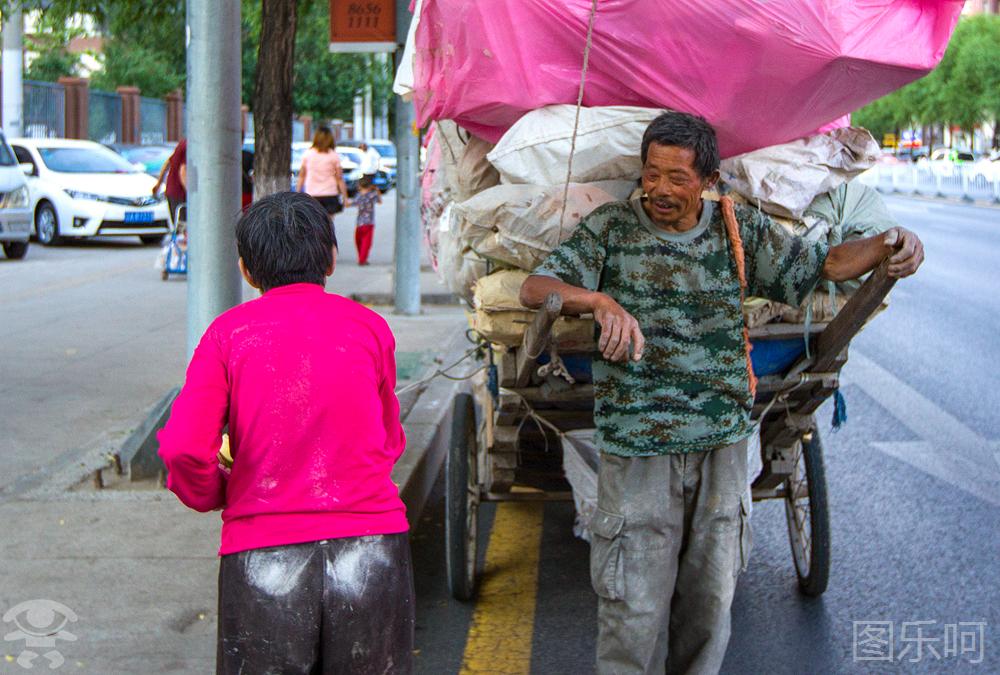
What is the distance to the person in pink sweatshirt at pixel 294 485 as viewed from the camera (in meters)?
2.68

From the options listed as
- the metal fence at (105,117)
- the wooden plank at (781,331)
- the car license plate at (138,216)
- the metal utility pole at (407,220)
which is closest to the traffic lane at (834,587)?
the wooden plank at (781,331)

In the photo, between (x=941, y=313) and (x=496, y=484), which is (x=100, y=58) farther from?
(x=496, y=484)

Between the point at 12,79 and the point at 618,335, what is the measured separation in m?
25.7

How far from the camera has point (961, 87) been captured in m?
63.2

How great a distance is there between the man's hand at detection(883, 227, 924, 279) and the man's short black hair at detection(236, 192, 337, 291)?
153 centimetres

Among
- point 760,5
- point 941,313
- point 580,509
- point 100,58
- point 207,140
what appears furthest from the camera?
point 100,58

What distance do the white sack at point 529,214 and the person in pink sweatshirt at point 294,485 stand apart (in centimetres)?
129

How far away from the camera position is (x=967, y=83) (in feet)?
207

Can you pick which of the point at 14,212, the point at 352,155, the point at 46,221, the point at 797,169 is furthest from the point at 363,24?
the point at 352,155

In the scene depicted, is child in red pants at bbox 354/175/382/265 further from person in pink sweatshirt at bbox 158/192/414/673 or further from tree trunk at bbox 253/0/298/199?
person in pink sweatshirt at bbox 158/192/414/673

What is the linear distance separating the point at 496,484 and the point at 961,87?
63.6 meters

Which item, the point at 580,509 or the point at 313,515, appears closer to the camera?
the point at 313,515

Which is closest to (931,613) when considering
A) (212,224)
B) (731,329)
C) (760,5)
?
(731,329)

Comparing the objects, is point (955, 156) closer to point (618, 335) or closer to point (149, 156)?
point (149, 156)
